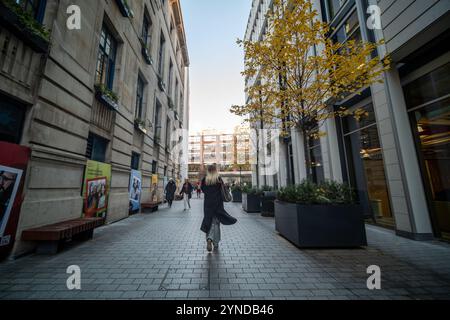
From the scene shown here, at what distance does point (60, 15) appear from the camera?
541cm

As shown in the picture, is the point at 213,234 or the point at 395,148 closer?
the point at 213,234

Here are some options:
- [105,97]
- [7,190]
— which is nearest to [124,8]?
[105,97]

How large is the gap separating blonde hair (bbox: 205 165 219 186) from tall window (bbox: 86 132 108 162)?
526cm

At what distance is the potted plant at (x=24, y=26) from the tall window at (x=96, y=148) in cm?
331

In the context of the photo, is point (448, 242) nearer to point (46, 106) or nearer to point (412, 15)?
point (412, 15)

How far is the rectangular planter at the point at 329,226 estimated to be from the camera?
4.77 m

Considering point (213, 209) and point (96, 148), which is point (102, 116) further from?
point (213, 209)

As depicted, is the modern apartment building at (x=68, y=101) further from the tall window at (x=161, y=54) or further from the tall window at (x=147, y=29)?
the tall window at (x=161, y=54)

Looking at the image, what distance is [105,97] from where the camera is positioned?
7477 mm

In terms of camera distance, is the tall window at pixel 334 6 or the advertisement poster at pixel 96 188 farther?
the tall window at pixel 334 6

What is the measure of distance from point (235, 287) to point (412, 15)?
27.9 feet

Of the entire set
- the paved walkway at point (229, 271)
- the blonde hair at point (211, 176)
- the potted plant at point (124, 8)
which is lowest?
the paved walkway at point (229, 271)

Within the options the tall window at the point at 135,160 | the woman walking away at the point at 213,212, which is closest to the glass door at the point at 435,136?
the woman walking away at the point at 213,212
